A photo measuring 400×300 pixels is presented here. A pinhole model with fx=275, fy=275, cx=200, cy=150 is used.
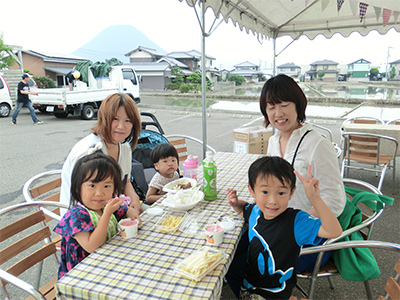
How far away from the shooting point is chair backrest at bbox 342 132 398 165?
4.00 metres

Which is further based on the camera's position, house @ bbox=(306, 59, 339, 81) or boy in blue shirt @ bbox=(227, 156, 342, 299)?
house @ bbox=(306, 59, 339, 81)

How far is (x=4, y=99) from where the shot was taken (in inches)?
476

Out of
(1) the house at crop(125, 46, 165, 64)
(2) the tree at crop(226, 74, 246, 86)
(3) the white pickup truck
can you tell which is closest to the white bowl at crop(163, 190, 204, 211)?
(3) the white pickup truck

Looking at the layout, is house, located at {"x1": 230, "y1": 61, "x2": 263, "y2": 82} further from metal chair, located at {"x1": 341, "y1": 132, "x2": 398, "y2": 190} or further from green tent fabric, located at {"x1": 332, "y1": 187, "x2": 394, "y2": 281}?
green tent fabric, located at {"x1": 332, "y1": 187, "x2": 394, "y2": 281}

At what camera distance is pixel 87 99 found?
453 inches

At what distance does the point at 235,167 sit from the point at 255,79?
46880 millimetres

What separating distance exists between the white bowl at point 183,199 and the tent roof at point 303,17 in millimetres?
2343

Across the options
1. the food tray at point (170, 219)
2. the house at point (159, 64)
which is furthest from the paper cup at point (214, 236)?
the house at point (159, 64)

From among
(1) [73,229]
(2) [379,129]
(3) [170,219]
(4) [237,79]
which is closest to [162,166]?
(3) [170,219]

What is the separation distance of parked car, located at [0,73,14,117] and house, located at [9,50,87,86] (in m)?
12.9

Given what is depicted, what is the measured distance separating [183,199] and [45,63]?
2694 centimetres

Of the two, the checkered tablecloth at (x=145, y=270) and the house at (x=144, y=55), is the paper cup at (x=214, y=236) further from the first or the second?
the house at (x=144, y=55)

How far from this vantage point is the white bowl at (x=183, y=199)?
1.83 metres

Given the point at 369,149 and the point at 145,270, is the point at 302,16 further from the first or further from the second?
the point at 145,270
